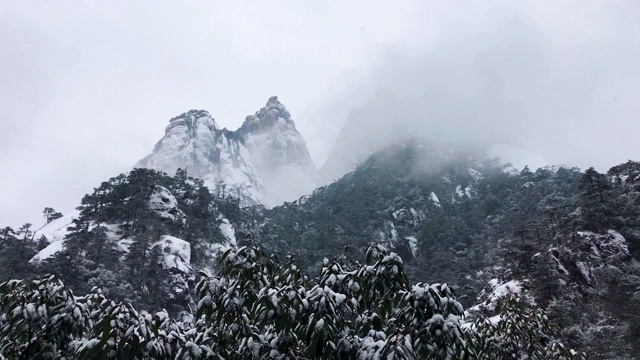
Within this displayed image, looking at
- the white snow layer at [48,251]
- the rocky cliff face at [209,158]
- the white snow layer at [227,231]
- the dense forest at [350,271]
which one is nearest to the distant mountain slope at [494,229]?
the dense forest at [350,271]

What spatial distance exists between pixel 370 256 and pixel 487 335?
17.0 ft

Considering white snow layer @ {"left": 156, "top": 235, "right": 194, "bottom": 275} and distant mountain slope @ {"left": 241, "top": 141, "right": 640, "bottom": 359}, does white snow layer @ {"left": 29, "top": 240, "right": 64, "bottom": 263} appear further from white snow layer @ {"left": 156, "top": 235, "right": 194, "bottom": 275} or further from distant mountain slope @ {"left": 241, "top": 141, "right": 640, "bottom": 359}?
distant mountain slope @ {"left": 241, "top": 141, "right": 640, "bottom": 359}

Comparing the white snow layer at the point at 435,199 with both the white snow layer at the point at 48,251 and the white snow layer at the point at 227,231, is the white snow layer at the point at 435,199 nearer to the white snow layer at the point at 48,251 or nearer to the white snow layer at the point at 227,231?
the white snow layer at the point at 227,231

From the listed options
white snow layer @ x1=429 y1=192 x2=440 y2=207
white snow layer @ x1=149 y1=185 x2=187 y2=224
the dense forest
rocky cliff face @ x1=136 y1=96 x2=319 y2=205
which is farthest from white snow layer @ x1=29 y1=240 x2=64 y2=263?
rocky cliff face @ x1=136 y1=96 x2=319 y2=205

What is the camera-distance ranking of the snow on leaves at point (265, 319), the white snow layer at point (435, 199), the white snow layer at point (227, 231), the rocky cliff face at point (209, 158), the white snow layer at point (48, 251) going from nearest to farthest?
the snow on leaves at point (265, 319) < the white snow layer at point (48, 251) < the white snow layer at point (227, 231) < the white snow layer at point (435, 199) < the rocky cliff face at point (209, 158)

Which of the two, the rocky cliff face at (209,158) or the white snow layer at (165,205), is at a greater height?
the rocky cliff face at (209,158)

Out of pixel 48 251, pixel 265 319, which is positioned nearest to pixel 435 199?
pixel 48 251

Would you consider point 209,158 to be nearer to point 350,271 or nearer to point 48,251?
point 48,251

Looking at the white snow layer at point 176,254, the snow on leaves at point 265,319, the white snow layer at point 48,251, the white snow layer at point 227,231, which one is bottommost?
the snow on leaves at point 265,319

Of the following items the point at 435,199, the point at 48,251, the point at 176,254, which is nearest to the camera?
the point at 48,251

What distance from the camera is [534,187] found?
108000mm

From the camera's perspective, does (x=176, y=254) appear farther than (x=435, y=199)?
No

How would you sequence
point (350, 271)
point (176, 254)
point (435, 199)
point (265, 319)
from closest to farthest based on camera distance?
1. point (265, 319)
2. point (350, 271)
3. point (176, 254)
4. point (435, 199)

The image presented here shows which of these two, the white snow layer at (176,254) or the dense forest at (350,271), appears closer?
the dense forest at (350,271)
